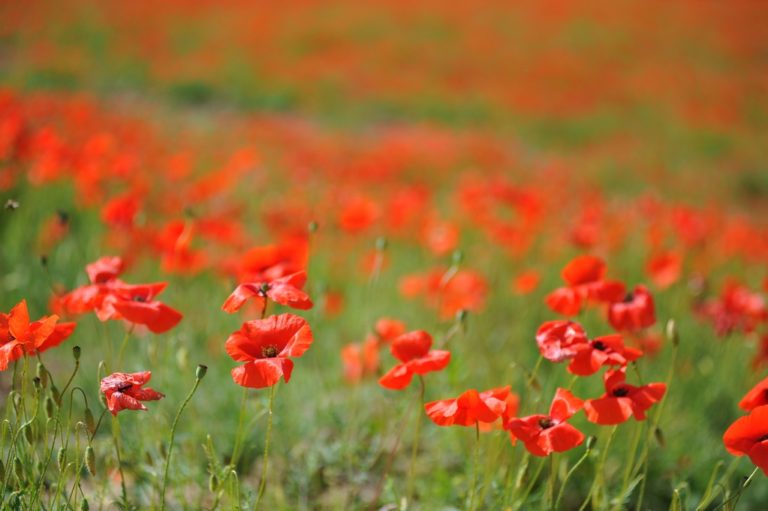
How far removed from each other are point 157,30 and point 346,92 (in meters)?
4.77

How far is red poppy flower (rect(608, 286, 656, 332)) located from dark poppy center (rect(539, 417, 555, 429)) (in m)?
0.36

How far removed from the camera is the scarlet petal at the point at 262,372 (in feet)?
3.29

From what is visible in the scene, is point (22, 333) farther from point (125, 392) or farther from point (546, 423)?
point (546, 423)

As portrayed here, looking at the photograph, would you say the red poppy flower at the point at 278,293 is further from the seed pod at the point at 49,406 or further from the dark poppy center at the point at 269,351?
the seed pod at the point at 49,406

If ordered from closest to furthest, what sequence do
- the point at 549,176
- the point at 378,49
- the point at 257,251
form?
the point at 257,251 < the point at 549,176 < the point at 378,49

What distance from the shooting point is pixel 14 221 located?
9.37 feet

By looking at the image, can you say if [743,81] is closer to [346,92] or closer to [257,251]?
[346,92]

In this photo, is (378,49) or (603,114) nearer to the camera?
(603,114)

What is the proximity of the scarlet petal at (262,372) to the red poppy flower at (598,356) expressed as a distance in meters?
0.50

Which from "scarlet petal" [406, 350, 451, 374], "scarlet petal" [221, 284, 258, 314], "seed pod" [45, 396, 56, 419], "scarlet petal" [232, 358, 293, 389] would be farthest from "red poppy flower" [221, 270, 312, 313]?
"seed pod" [45, 396, 56, 419]

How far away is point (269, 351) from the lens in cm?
112

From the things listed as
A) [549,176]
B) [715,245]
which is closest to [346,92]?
[549,176]

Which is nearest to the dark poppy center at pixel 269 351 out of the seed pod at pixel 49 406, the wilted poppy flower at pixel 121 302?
the wilted poppy flower at pixel 121 302

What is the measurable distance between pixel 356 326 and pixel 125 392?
5.75 feet
